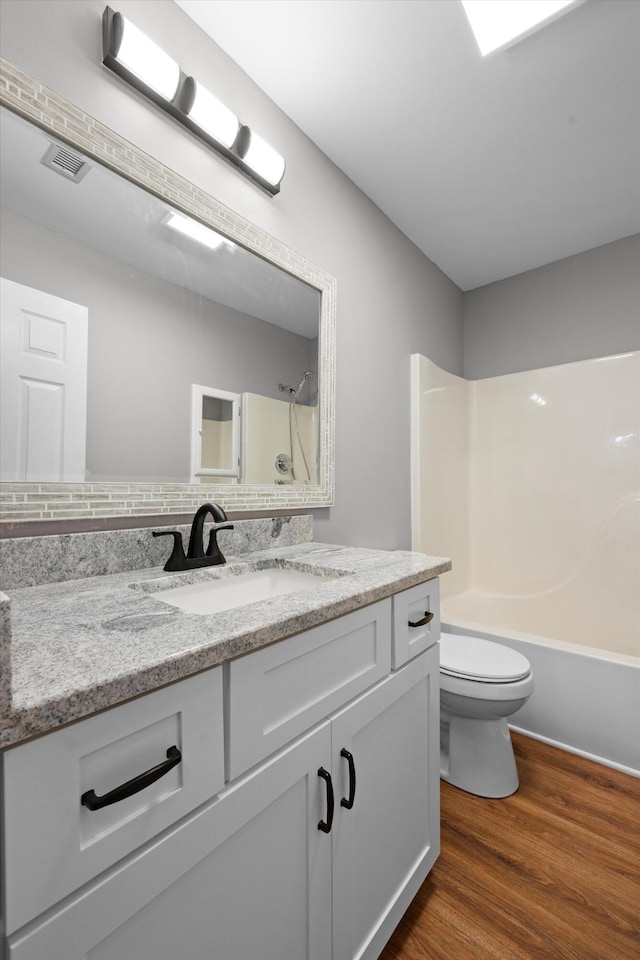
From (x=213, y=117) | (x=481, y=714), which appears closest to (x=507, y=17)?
(x=213, y=117)

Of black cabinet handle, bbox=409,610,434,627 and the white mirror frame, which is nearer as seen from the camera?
the white mirror frame

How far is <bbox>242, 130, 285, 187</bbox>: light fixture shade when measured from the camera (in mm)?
1383

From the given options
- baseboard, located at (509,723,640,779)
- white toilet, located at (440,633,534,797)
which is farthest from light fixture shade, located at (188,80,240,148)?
baseboard, located at (509,723,640,779)

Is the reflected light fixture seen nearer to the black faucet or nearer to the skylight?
the black faucet

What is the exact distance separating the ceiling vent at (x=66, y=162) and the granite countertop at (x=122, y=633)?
0.92 meters

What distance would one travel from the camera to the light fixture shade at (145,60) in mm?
1055

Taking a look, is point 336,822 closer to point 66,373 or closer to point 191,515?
point 191,515

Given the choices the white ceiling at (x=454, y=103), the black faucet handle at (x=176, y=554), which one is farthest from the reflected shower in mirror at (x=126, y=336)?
the white ceiling at (x=454, y=103)

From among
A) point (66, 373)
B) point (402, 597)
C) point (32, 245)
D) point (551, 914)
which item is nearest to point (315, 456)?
point (402, 597)

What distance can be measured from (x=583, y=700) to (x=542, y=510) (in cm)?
111

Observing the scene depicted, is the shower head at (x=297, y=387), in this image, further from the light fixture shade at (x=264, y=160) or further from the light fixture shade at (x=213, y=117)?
the light fixture shade at (x=213, y=117)

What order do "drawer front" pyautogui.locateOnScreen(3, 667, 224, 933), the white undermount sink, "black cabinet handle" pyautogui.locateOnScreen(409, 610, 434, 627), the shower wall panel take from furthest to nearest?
the shower wall panel → "black cabinet handle" pyautogui.locateOnScreen(409, 610, 434, 627) → the white undermount sink → "drawer front" pyautogui.locateOnScreen(3, 667, 224, 933)

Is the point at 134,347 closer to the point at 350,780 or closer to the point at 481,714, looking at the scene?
the point at 350,780

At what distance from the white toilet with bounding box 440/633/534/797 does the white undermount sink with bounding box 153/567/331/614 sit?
2.61 ft
